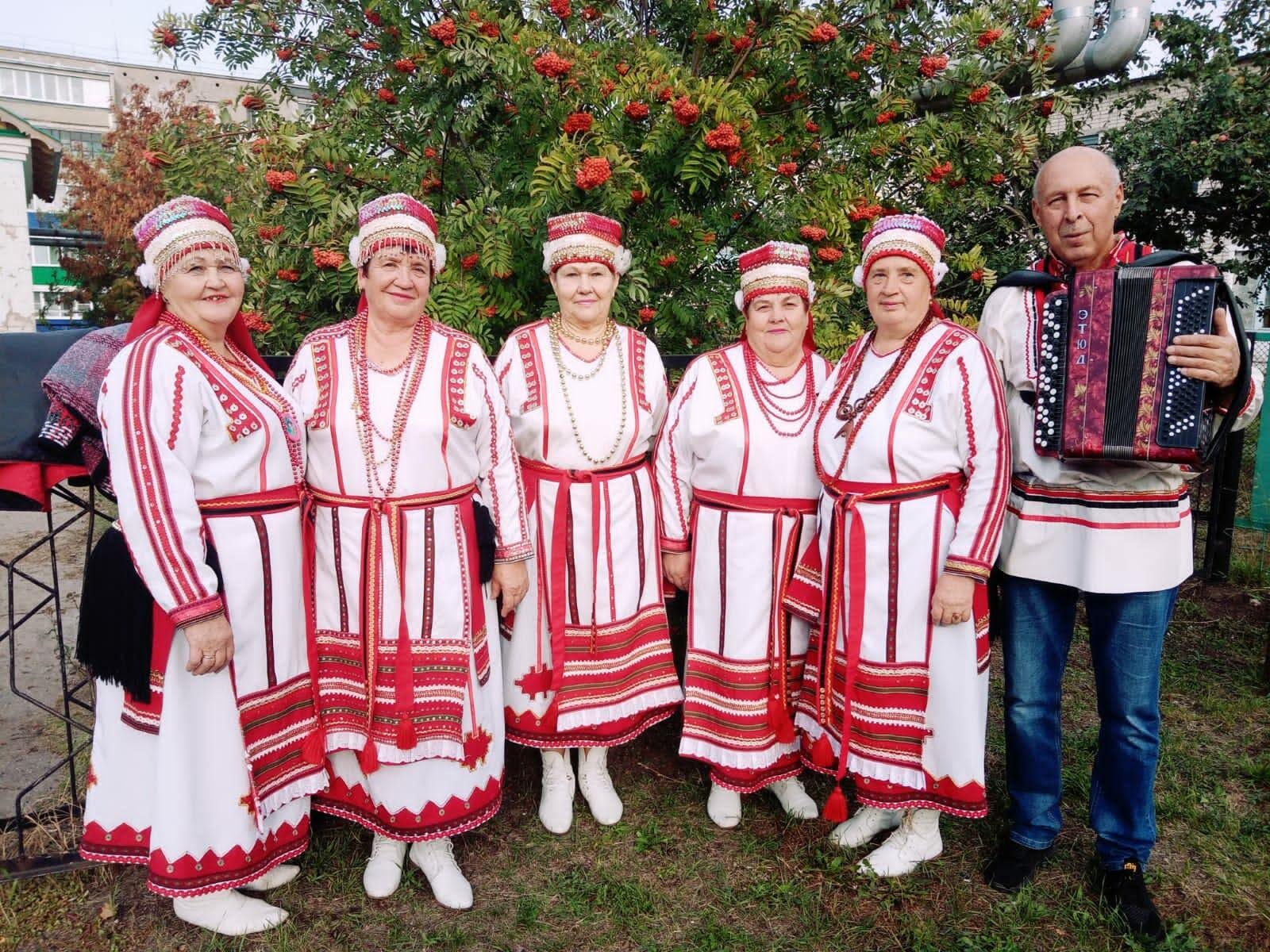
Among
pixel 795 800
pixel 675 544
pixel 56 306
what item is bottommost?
pixel 795 800

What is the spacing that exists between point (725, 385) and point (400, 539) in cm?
117

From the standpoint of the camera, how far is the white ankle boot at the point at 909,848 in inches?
108

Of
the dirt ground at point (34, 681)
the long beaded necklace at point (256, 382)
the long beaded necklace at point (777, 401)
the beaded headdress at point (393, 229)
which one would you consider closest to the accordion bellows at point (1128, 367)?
the long beaded necklace at point (777, 401)

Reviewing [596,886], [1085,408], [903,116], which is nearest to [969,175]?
[903,116]

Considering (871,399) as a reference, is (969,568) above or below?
below

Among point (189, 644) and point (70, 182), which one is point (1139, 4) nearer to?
point (189, 644)

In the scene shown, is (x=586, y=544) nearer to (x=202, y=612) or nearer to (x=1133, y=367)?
(x=202, y=612)

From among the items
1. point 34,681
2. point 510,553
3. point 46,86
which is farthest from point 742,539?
point 46,86

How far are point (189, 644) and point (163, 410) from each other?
600 mm

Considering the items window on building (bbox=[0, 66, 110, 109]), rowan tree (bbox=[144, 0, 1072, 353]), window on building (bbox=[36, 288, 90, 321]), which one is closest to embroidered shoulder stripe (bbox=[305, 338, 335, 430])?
rowan tree (bbox=[144, 0, 1072, 353])

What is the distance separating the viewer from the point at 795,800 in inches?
122

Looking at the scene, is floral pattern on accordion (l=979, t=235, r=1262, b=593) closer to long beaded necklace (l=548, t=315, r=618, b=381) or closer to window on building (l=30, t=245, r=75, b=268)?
long beaded necklace (l=548, t=315, r=618, b=381)

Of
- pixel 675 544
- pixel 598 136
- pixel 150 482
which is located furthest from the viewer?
pixel 598 136

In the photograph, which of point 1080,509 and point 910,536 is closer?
point 1080,509
